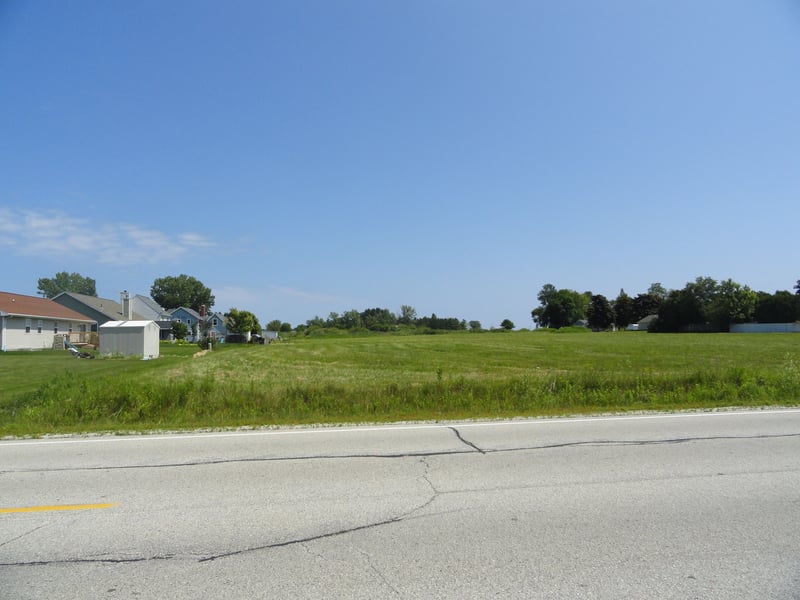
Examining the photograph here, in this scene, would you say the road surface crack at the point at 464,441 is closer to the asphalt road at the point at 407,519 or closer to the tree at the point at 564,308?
the asphalt road at the point at 407,519

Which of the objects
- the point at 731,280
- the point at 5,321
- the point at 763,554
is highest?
the point at 731,280

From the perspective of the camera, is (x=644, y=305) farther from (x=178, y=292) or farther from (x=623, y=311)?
(x=178, y=292)

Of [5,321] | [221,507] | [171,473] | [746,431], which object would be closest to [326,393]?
[171,473]

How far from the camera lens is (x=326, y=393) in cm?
1340

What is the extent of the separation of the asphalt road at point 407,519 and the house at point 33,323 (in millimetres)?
38712

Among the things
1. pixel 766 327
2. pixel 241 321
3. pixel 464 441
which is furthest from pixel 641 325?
pixel 464 441

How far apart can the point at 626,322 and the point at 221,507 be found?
16290 cm

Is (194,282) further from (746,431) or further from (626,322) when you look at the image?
(746,431)

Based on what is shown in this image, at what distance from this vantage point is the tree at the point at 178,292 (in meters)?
134

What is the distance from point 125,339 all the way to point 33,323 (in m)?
15.9

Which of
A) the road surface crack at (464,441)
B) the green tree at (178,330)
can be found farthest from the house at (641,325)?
the road surface crack at (464,441)

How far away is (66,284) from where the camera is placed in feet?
490

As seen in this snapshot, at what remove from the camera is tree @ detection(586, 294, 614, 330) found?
149m

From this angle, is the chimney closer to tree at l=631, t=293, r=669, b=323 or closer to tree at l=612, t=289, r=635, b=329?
tree at l=612, t=289, r=635, b=329
